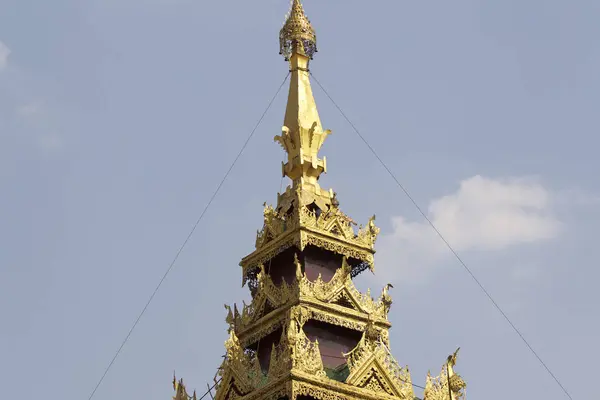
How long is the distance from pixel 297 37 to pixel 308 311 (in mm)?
10854

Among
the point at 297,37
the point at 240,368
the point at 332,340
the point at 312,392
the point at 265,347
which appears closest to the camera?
the point at 312,392

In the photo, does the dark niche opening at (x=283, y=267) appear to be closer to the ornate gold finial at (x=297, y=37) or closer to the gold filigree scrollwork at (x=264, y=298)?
the gold filigree scrollwork at (x=264, y=298)

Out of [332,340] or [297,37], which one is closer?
[332,340]

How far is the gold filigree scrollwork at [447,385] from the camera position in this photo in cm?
3747

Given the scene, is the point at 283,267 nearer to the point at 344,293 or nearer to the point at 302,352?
the point at 344,293

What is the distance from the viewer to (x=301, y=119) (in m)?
42.1

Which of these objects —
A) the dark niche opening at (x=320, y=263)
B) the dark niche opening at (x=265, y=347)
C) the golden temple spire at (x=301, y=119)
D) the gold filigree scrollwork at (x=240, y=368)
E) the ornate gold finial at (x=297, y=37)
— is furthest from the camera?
the ornate gold finial at (x=297, y=37)

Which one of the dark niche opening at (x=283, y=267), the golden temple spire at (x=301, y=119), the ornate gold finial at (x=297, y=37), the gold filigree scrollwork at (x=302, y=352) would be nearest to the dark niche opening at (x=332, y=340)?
the gold filigree scrollwork at (x=302, y=352)

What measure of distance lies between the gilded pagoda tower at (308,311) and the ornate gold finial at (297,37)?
171 cm

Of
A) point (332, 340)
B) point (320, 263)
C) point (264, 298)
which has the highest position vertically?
point (320, 263)

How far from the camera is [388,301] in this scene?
3909cm

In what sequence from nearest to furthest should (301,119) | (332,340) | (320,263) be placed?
1. (332,340)
2. (320,263)
3. (301,119)

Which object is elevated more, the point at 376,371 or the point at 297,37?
the point at 297,37

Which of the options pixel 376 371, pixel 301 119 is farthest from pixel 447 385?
pixel 301 119
